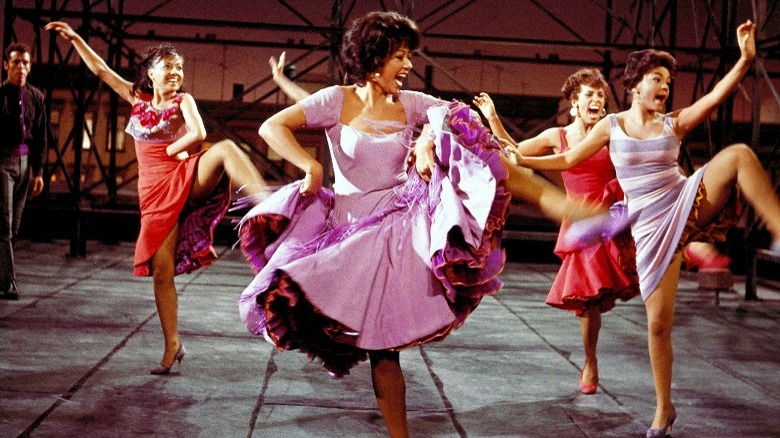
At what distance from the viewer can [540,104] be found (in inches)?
1228

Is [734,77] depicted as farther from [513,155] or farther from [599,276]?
[599,276]

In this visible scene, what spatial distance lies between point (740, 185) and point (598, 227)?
0.79 metres

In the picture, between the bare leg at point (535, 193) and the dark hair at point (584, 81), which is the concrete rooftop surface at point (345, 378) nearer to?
the bare leg at point (535, 193)

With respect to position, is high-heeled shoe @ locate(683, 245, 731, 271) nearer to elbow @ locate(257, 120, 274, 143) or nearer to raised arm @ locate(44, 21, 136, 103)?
elbow @ locate(257, 120, 274, 143)

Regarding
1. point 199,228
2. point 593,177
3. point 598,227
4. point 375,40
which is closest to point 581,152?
point 598,227

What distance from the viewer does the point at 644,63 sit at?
3607mm

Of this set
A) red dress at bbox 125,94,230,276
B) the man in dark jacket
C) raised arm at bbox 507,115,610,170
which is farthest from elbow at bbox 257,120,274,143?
the man in dark jacket

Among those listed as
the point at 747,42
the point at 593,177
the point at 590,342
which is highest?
the point at 747,42

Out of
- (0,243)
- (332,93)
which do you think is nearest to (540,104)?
(0,243)

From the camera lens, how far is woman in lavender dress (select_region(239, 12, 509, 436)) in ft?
8.89

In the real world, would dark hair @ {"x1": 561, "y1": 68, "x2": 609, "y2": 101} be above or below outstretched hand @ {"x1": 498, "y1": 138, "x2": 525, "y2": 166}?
above

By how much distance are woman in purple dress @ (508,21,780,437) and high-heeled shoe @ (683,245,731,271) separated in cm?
36

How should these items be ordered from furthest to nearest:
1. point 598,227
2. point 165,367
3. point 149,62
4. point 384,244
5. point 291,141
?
point 149,62 < point 165,367 < point 598,227 < point 291,141 < point 384,244

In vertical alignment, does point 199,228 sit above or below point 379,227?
below
